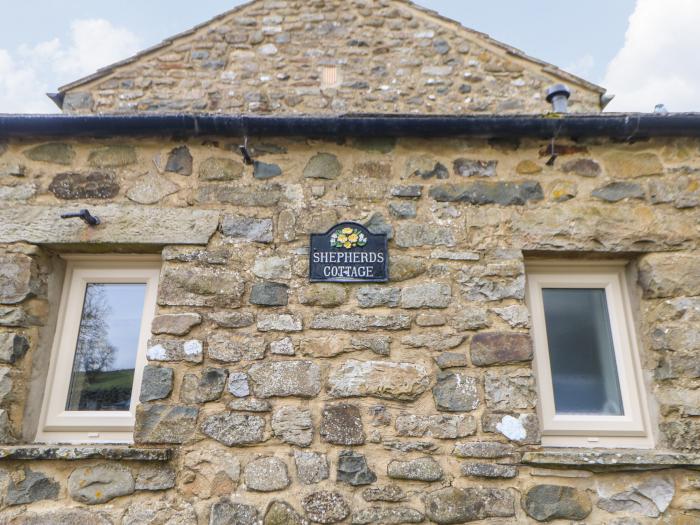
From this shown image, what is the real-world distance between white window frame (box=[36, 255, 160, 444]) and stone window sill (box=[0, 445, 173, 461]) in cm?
21

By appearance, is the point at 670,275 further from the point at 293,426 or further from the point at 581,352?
the point at 293,426

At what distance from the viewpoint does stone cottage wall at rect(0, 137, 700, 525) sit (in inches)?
93.8

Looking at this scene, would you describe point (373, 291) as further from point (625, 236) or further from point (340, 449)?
point (625, 236)

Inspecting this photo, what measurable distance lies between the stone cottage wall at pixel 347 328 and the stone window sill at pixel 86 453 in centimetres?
1

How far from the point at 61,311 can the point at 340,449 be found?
1899 mm

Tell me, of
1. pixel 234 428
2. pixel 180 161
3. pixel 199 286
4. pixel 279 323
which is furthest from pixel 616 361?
pixel 180 161

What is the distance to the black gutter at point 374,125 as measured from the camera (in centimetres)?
277

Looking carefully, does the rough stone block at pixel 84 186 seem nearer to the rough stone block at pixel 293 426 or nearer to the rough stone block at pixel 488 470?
the rough stone block at pixel 293 426

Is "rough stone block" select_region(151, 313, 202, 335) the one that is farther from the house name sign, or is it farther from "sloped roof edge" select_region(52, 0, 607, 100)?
"sloped roof edge" select_region(52, 0, 607, 100)

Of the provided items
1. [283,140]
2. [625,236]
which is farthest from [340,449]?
[625,236]

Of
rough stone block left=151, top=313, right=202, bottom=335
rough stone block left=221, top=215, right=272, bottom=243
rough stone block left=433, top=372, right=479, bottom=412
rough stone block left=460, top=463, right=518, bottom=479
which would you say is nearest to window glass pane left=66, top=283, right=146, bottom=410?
rough stone block left=151, top=313, right=202, bottom=335

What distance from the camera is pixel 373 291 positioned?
105 inches

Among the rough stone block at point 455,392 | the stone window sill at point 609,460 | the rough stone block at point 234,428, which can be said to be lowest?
the stone window sill at point 609,460

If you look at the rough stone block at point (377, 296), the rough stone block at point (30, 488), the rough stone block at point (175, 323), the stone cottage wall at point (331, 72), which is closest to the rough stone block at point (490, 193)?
the rough stone block at point (377, 296)
